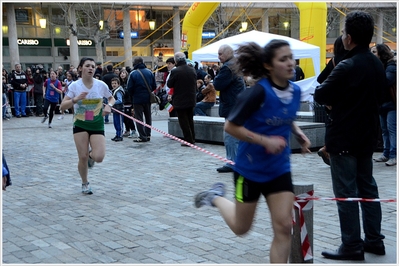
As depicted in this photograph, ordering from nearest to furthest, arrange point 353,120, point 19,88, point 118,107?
point 353,120 → point 118,107 → point 19,88

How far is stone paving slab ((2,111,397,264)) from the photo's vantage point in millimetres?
4844

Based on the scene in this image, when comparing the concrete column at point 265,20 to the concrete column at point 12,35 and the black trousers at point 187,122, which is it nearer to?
the concrete column at point 12,35

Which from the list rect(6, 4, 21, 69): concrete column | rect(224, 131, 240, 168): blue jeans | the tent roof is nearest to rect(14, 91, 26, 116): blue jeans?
the tent roof

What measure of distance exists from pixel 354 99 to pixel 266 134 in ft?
3.76

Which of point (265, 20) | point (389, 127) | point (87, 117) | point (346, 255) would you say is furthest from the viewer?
point (265, 20)

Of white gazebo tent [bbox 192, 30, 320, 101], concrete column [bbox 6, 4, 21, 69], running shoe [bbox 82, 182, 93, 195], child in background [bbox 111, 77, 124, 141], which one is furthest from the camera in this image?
concrete column [bbox 6, 4, 21, 69]

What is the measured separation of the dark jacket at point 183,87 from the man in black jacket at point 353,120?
291 inches

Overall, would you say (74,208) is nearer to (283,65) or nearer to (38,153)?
(283,65)

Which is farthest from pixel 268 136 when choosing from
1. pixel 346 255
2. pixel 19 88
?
pixel 19 88

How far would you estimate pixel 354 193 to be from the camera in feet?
15.0

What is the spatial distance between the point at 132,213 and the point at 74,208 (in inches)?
31.5

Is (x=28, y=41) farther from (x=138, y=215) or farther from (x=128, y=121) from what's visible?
(x=138, y=215)

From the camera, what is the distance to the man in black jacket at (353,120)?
14.7ft

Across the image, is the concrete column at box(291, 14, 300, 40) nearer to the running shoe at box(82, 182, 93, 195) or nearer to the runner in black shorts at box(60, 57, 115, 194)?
the runner in black shorts at box(60, 57, 115, 194)
